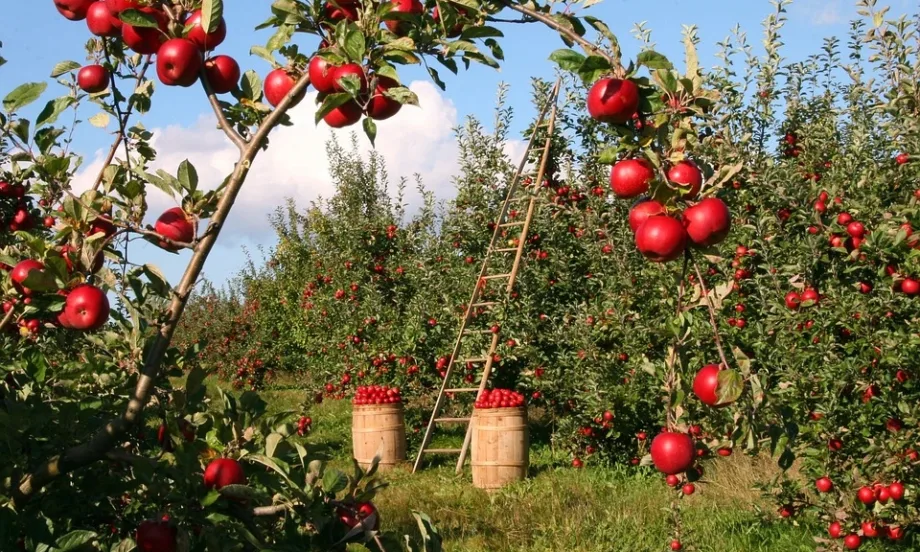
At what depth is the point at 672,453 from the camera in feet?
4.90

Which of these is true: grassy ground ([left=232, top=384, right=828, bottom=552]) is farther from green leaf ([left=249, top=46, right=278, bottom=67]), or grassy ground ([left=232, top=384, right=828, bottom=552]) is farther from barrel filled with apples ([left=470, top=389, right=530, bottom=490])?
green leaf ([left=249, top=46, right=278, bottom=67])

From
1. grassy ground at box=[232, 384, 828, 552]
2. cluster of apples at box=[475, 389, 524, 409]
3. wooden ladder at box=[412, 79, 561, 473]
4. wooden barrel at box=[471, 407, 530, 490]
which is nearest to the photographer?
grassy ground at box=[232, 384, 828, 552]

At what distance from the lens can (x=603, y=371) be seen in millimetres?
6480

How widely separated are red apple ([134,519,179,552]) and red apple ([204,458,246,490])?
0.09 m

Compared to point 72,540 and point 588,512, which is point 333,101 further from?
point 588,512

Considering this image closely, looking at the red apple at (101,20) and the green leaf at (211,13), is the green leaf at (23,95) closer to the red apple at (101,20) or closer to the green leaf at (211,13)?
the red apple at (101,20)

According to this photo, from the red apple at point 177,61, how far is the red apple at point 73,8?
236mm

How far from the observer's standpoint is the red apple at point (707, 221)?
46.4 inches

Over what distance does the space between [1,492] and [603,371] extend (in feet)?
17.7

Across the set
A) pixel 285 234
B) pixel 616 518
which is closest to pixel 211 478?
pixel 616 518

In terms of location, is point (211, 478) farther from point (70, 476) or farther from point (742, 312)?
point (742, 312)

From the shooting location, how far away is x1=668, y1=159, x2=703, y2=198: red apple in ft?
3.99

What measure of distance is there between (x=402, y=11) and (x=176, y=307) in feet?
1.67

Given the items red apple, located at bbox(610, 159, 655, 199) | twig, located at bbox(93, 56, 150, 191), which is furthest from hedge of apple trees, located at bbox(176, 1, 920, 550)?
twig, located at bbox(93, 56, 150, 191)
